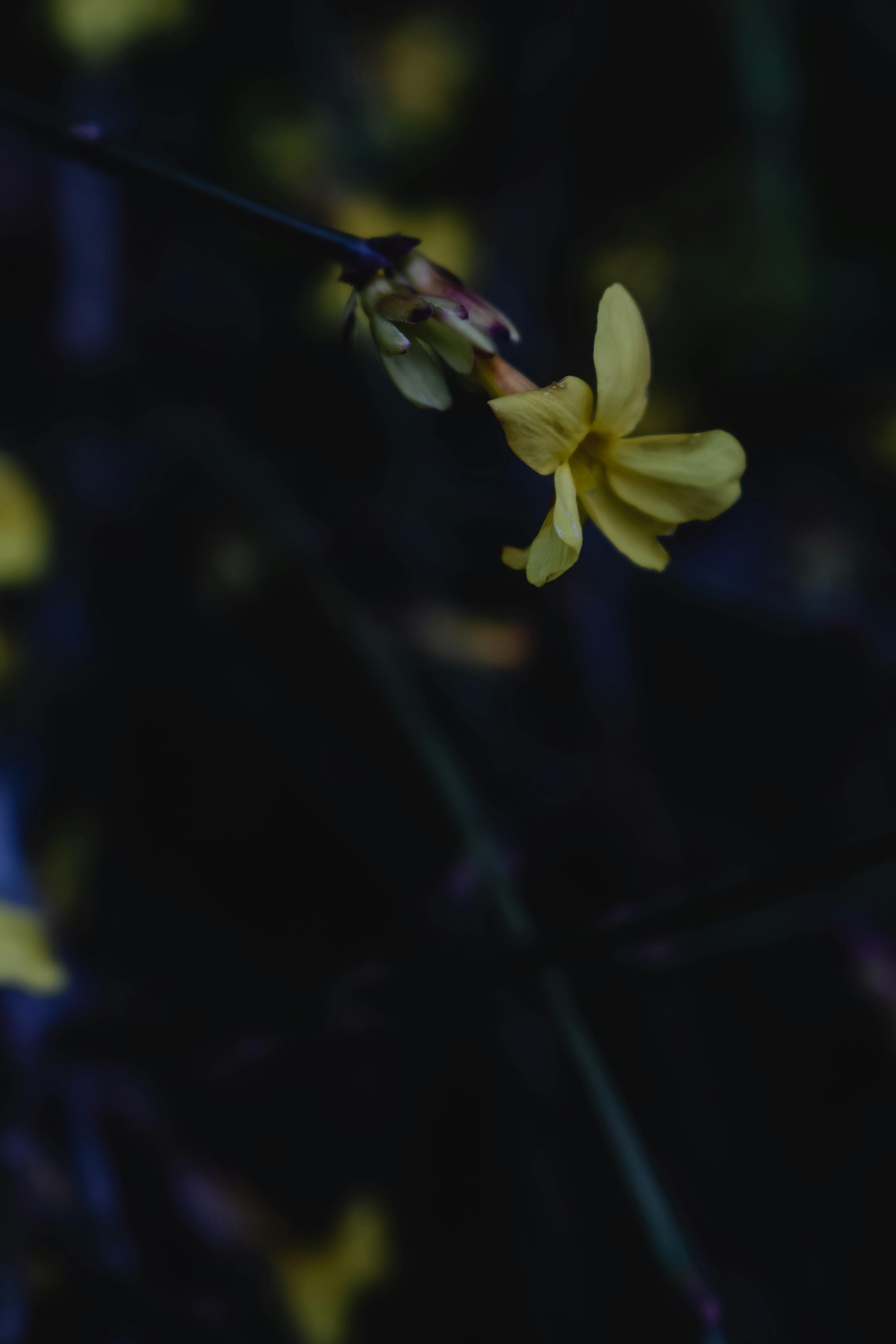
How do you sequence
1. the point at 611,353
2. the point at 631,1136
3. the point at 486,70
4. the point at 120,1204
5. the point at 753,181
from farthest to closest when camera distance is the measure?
the point at 486,70 < the point at 753,181 < the point at 120,1204 < the point at 631,1136 < the point at 611,353

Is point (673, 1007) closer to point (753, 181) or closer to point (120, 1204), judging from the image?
point (120, 1204)

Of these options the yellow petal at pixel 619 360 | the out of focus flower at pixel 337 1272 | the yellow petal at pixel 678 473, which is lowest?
the out of focus flower at pixel 337 1272

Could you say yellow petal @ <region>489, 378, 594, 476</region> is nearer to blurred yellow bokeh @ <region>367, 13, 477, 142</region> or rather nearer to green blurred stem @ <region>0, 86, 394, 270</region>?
green blurred stem @ <region>0, 86, 394, 270</region>

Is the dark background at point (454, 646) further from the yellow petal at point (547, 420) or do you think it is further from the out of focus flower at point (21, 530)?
the yellow petal at point (547, 420)

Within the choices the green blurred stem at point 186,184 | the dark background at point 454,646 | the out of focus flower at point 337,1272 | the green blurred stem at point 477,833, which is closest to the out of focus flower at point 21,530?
the dark background at point 454,646

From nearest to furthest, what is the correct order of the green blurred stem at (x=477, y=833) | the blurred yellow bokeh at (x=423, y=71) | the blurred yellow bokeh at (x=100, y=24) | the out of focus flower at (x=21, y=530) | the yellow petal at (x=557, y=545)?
the yellow petal at (x=557, y=545) → the green blurred stem at (x=477, y=833) → the out of focus flower at (x=21, y=530) → the blurred yellow bokeh at (x=100, y=24) → the blurred yellow bokeh at (x=423, y=71)

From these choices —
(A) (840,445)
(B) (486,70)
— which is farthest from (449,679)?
(B) (486,70)
